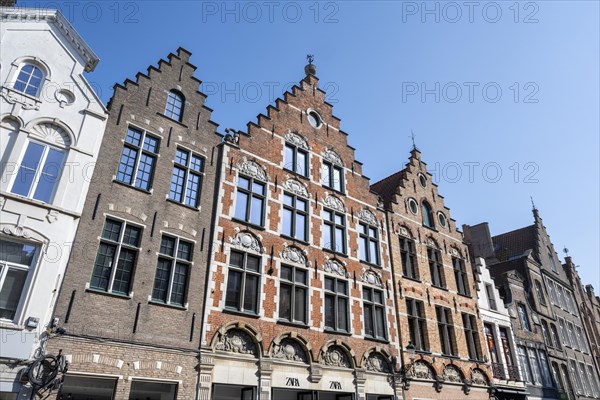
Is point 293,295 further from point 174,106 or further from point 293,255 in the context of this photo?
point 174,106

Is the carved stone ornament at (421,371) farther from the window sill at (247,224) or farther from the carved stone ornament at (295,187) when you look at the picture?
the window sill at (247,224)

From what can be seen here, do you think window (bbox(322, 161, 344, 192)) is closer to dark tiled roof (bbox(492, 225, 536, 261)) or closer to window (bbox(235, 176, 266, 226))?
window (bbox(235, 176, 266, 226))

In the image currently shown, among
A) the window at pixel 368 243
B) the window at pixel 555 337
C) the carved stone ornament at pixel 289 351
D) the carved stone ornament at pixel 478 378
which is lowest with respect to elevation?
the carved stone ornament at pixel 478 378

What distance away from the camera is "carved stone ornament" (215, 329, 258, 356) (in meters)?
12.8

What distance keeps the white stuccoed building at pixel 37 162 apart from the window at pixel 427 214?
16.7 m

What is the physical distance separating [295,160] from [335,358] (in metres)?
8.21

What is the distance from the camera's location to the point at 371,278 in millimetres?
18234

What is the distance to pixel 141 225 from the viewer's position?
12.6 meters

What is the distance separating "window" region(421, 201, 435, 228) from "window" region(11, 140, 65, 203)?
698 inches

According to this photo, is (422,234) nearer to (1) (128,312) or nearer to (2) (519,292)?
(2) (519,292)

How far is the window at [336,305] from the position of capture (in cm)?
1597

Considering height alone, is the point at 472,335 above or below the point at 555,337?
below

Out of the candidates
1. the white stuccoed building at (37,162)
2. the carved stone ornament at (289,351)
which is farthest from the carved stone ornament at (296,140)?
the carved stone ornament at (289,351)

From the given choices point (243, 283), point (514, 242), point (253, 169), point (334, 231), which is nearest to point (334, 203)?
point (334, 231)
